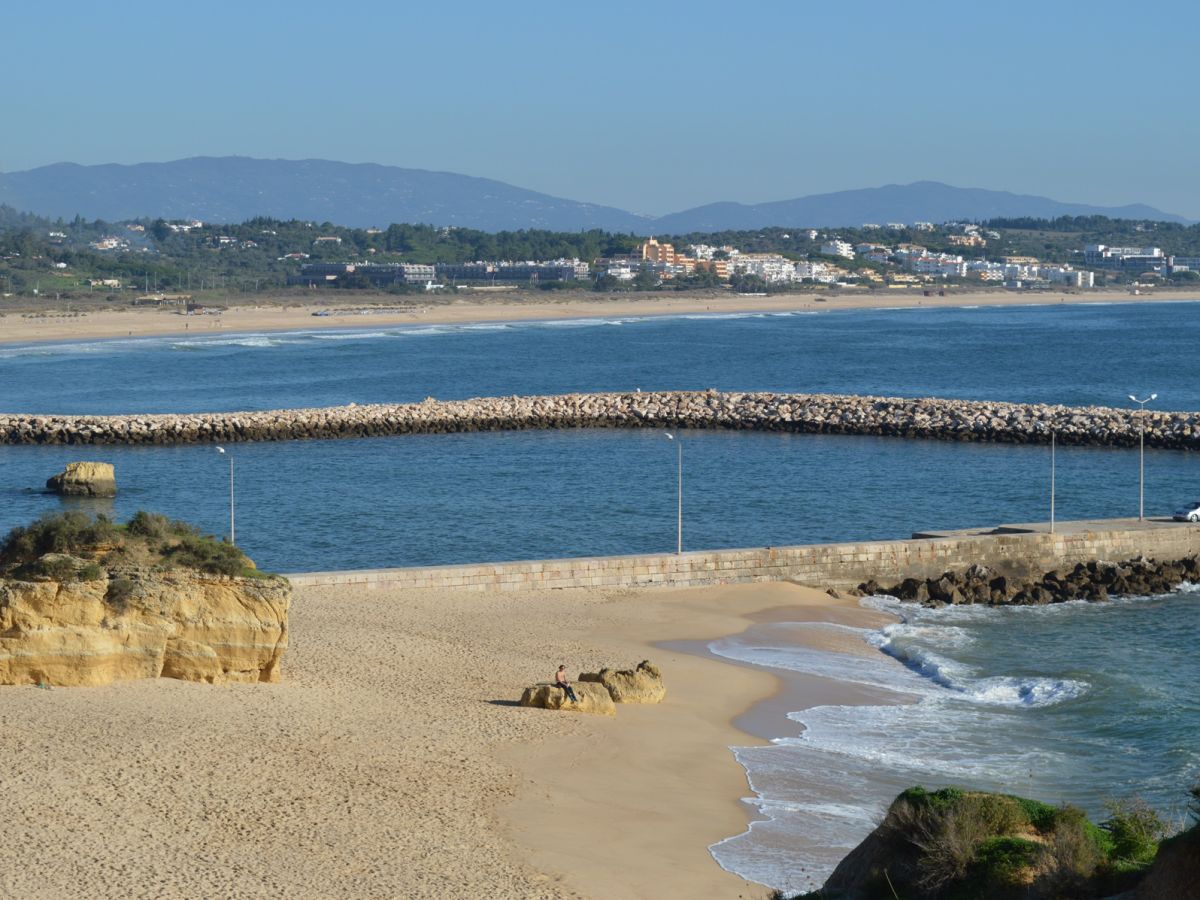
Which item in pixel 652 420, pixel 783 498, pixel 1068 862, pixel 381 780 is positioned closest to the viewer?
pixel 1068 862

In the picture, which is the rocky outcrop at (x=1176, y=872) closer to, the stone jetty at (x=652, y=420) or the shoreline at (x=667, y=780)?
the shoreline at (x=667, y=780)

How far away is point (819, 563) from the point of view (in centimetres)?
3023

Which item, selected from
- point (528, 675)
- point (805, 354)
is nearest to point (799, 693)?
point (528, 675)

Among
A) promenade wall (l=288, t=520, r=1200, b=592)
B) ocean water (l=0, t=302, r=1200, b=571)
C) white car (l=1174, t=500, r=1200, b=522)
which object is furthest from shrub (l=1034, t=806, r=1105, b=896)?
white car (l=1174, t=500, r=1200, b=522)

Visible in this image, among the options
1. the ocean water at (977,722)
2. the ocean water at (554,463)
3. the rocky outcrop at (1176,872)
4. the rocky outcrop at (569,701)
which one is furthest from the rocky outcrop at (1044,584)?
the rocky outcrop at (1176,872)

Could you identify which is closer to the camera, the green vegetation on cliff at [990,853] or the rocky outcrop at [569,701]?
the green vegetation on cliff at [990,853]

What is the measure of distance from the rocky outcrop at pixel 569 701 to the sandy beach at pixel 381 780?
0.19 meters

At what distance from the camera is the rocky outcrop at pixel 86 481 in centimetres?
4131

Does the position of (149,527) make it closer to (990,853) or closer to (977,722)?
(977,722)

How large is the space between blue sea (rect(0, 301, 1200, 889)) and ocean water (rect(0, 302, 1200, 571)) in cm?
16

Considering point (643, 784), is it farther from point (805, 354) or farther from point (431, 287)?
point (431, 287)

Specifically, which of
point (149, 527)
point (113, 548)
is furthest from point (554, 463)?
point (113, 548)

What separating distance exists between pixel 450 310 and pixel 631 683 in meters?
123

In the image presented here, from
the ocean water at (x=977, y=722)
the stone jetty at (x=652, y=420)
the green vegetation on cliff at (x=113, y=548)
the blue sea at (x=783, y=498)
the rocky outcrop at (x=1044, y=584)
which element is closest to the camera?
the ocean water at (x=977, y=722)
